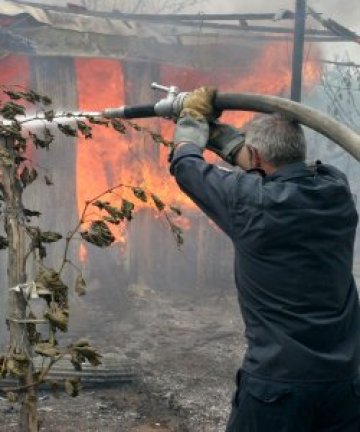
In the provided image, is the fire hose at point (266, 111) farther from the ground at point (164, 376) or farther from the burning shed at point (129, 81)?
the burning shed at point (129, 81)

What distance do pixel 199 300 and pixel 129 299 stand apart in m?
1.46

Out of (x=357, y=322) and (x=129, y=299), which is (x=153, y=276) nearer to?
(x=129, y=299)

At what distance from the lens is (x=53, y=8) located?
1041 centimetres

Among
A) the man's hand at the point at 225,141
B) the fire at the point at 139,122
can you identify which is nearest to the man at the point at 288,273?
the man's hand at the point at 225,141

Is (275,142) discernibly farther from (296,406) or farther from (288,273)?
(296,406)

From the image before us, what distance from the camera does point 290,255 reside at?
268cm

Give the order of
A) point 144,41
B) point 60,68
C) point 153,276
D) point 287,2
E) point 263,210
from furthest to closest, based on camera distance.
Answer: point 287,2
point 153,276
point 144,41
point 60,68
point 263,210

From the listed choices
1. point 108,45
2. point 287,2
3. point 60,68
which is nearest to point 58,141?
point 60,68

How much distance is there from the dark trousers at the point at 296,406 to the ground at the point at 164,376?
3.29 m

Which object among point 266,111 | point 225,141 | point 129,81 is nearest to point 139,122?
point 129,81

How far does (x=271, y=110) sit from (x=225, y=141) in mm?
329

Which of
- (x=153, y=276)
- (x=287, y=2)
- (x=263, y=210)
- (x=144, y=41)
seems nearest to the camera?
(x=263, y=210)

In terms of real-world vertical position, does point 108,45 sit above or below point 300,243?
above

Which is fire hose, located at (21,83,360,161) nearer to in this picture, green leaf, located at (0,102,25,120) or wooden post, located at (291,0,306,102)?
green leaf, located at (0,102,25,120)
